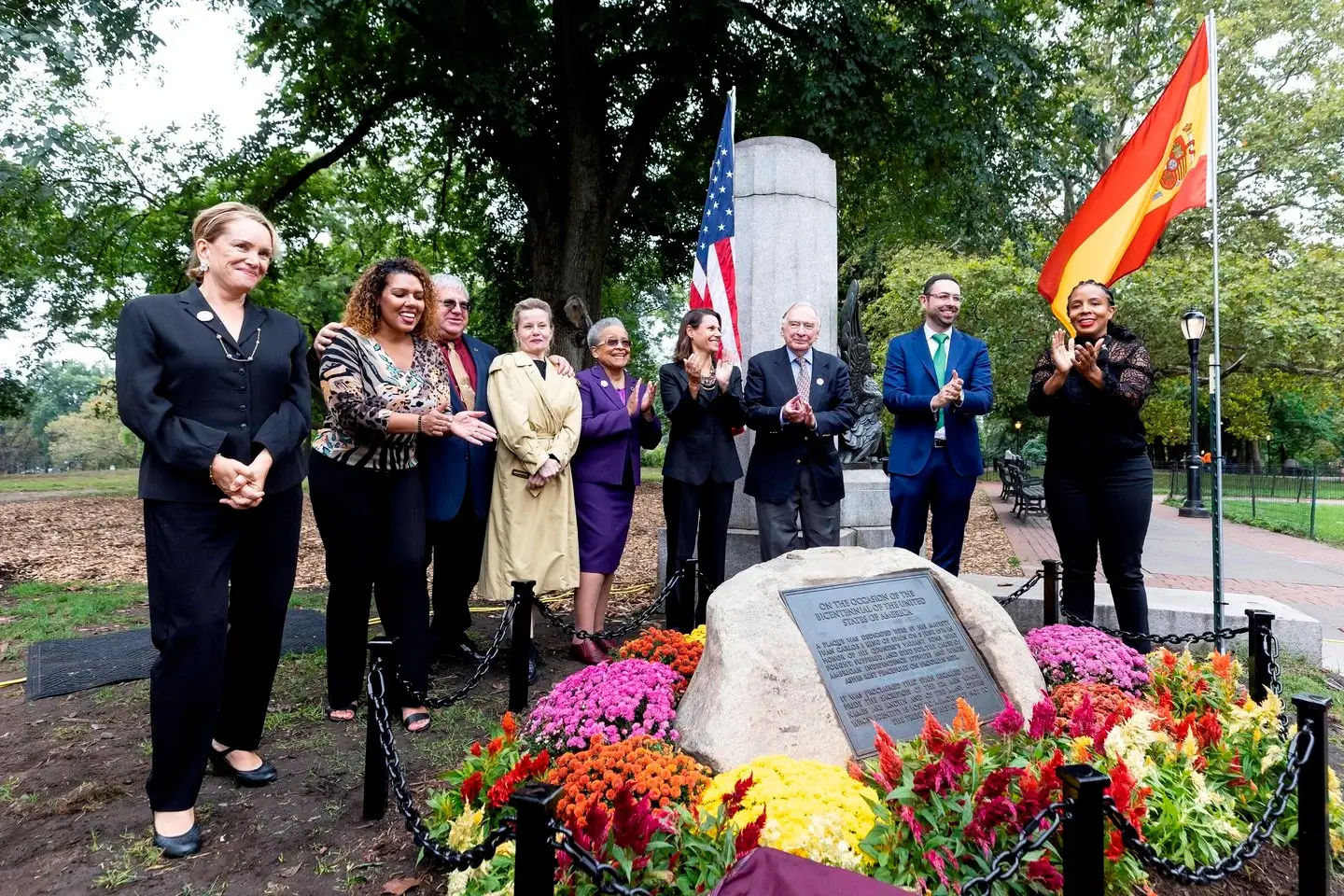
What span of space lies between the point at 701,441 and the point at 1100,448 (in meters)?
2.15

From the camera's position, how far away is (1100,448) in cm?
416

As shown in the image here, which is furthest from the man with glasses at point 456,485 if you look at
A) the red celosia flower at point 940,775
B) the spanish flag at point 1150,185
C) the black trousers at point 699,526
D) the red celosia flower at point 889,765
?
the spanish flag at point 1150,185

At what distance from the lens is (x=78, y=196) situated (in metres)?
11.3

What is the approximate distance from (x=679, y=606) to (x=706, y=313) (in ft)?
5.55

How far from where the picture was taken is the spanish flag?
461 cm

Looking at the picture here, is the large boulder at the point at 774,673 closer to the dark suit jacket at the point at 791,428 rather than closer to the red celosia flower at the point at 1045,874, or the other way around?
the red celosia flower at the point at 1045,874

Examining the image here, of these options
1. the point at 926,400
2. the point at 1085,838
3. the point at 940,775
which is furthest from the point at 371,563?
the point at 926,400

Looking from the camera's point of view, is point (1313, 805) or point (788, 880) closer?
point (788, 880)

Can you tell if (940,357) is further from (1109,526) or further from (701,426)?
(701,426)

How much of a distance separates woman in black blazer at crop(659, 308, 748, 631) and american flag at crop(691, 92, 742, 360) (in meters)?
0.85

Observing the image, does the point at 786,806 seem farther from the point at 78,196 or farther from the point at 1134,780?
the point at 78,196

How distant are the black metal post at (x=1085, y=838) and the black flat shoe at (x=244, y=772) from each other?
2867 millimetres

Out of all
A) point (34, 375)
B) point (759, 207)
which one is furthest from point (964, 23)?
point (34, 375)

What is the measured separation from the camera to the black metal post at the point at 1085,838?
189 cm
